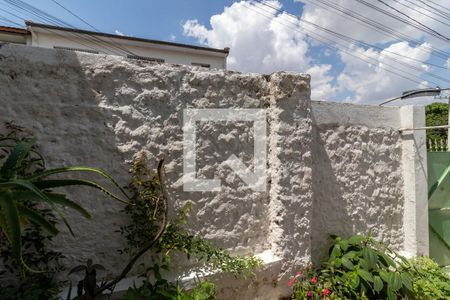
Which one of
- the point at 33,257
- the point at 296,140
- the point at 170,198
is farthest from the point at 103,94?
the point at 296,140

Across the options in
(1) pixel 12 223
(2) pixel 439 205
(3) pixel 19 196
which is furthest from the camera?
(2) pixel 439 205

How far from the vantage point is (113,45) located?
12.0 m

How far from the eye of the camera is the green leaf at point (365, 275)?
290cm

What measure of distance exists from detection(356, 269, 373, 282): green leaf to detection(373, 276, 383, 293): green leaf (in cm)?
4

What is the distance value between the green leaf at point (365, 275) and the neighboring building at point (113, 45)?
34.7 feet

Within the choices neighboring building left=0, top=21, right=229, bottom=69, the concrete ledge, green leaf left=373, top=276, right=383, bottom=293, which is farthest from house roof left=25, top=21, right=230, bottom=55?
green leaf left=373, top=276, right=383, bottom=293

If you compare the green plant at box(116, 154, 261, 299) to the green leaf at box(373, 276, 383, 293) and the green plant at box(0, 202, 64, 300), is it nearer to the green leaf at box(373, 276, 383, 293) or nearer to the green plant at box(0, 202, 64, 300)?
the green plant at box(0, 202, 64, 300)

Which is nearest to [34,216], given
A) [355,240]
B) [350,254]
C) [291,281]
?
[291,281]

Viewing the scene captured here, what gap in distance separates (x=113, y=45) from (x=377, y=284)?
1166cm

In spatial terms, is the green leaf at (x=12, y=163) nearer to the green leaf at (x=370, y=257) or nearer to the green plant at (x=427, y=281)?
the green leaf at (x=370, y=257)

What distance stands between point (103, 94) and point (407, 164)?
3404 mm

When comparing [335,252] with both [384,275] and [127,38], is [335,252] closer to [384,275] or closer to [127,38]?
[384,275]

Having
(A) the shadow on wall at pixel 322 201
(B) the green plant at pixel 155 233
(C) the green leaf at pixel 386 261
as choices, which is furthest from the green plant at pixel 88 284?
(C) the green leaf at pixel 386 261

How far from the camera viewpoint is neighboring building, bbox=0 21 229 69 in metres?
10.7
